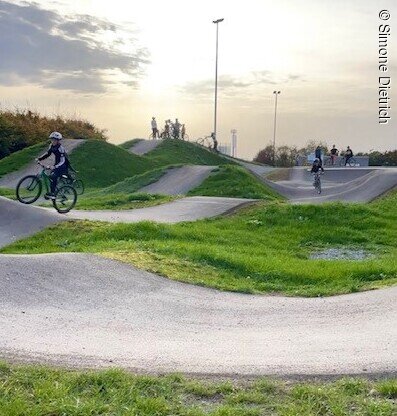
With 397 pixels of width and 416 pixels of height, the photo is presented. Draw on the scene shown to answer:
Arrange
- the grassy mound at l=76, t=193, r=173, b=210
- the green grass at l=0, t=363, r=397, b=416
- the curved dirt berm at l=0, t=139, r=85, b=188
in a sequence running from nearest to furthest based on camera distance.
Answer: the green grass at l=0, t=363, r=397, b=416 < the grassy mound at l=76, t=193, r=173, b=210 < the curved dirt berm at l=0, t=139, r=85, b=188

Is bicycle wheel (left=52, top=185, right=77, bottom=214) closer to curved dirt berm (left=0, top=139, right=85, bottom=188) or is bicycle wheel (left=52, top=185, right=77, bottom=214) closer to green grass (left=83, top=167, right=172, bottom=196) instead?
green grass (left=83, top=167, right=172, bottom=196)

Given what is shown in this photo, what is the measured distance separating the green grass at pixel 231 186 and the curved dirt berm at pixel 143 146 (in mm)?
20352

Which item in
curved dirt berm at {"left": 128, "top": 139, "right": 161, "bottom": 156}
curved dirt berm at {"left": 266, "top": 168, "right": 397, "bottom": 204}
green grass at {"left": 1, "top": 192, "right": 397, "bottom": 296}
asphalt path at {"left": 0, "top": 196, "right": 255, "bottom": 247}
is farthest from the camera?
curved dirt berm at {"left": 128, "top": 139, "right": 161, "bottom": 156}

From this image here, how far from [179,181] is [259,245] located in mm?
13418

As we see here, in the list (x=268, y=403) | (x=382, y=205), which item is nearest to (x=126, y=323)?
(x=268, y=403)

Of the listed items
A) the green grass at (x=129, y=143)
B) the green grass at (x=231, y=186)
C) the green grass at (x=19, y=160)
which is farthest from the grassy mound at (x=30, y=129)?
the green grass at (x=231, y=186)

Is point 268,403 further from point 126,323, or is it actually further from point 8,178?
point 8,178

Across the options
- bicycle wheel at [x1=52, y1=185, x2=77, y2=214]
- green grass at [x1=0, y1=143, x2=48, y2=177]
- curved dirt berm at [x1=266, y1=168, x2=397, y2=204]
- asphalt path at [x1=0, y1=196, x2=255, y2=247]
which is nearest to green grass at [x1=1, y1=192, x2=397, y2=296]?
asphalt path at [x1=0, y1=196, x2=255, y2=247]

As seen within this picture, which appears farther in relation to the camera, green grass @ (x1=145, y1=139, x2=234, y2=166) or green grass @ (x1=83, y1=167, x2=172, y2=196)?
green grass @ (x1=145, y1=139, x2=234, y2=166)

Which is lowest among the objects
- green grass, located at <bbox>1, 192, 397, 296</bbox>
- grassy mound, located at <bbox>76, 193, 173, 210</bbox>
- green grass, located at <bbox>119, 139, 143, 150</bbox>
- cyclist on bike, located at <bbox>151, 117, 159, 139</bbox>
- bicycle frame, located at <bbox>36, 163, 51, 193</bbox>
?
green grass, located at <bbox>1, 192, 397, 296</bbox>

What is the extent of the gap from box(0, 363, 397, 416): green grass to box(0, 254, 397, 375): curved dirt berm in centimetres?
33

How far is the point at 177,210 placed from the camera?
1855 cm

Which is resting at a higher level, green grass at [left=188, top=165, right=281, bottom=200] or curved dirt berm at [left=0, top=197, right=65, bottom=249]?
green grass at [left=188, top=165, right=281, bottom=200]

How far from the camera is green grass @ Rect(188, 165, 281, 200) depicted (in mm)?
23219
